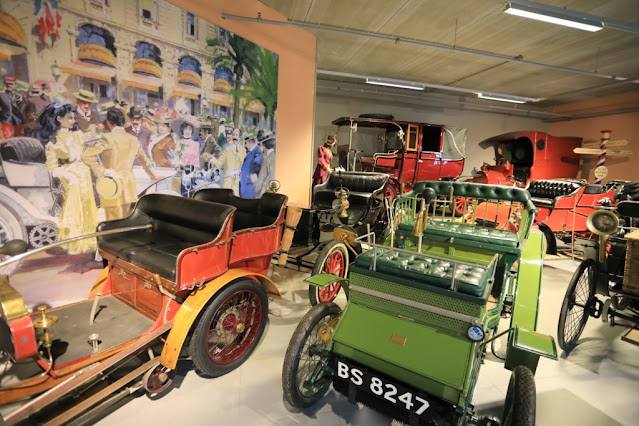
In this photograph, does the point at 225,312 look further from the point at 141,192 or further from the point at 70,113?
the point at 70,113

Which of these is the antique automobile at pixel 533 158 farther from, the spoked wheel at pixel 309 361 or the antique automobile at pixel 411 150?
the spoked wheel at pixel 309 361

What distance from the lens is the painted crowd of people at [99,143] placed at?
2736 millimetres

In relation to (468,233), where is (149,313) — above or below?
below

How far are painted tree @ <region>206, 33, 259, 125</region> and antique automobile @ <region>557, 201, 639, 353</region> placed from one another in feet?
13.8

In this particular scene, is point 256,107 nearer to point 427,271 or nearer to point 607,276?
point 427,271

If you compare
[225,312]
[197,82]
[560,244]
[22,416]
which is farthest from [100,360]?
[560,244]

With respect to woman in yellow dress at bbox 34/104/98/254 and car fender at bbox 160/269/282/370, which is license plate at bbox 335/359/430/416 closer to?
car fender at bbox 160/269/282/370

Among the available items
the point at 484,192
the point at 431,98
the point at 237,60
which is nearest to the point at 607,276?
the point at 484,192

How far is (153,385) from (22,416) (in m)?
0.68

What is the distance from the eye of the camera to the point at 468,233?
9.21 feet

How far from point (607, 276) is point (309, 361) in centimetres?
275

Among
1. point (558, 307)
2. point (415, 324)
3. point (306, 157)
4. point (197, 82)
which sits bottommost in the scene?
point (558, 307)

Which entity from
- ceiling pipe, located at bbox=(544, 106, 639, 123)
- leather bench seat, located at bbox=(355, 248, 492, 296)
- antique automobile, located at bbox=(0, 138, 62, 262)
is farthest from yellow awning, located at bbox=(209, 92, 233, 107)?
ceiling pipe, located at bbox=(544, 106, 639, 123)

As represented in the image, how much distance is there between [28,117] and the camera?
8.86 feet
